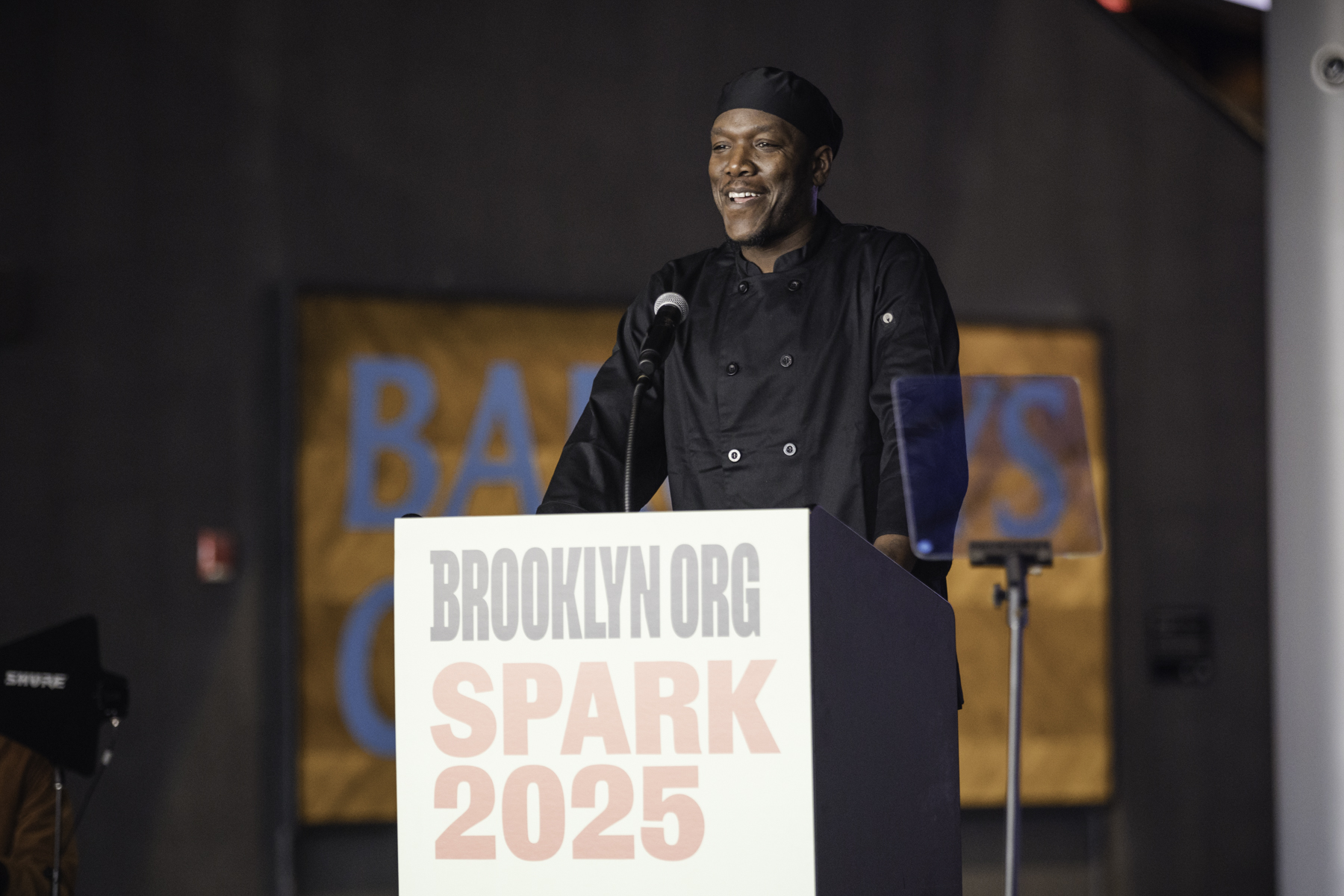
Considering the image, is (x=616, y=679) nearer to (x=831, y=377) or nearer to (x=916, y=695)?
(x=916, y=695)

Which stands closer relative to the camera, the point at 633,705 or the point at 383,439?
the point at 633,705

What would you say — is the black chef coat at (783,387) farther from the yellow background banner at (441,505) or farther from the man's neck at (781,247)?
the yellow background banner at (441,505)

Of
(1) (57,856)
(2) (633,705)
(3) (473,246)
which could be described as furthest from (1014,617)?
(3) (473,246)

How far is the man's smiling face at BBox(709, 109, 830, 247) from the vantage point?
1803 mm

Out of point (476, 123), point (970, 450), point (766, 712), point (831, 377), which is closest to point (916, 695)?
point (766, 712)

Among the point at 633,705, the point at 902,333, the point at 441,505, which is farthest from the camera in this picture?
the point at 441,505

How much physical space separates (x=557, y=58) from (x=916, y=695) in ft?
11.2

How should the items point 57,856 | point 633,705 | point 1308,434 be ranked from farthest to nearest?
point 57,856 < point 1308,434 < point 633,705

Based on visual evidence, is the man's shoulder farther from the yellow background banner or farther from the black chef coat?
the yellow background banner

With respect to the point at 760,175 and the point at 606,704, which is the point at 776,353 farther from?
the point at 606,704

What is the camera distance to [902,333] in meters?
1.72

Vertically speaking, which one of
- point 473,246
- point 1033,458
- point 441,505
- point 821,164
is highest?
point 473,246

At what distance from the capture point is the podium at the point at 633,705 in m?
1.17

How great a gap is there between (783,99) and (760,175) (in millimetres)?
105
